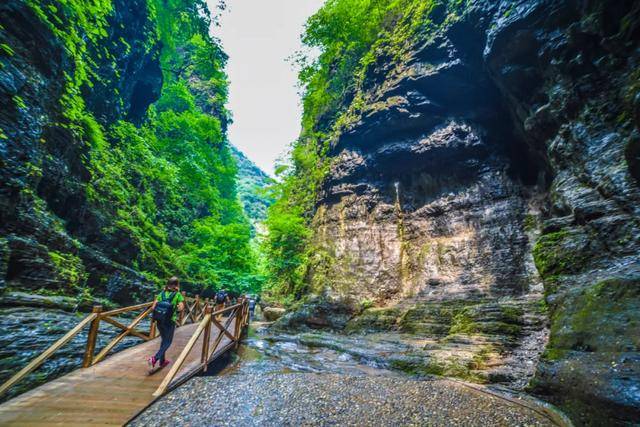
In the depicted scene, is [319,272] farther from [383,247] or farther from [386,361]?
[386,361]

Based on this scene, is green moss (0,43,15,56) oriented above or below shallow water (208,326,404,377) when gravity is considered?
above

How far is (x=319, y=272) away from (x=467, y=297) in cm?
757

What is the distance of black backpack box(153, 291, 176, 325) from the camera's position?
5.25 meters

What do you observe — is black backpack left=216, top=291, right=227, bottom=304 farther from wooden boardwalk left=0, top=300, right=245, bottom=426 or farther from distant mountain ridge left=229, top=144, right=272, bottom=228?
distant mountain ridge left=229, top=144, right=272, bottom=228

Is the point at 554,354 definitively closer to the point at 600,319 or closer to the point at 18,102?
the point at 600,319

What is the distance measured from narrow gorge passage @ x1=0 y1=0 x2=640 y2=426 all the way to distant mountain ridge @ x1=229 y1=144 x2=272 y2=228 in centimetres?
3462

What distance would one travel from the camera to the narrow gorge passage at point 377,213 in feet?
15.6

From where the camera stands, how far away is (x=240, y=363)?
7.79 meters

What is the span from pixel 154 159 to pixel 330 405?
611 inches

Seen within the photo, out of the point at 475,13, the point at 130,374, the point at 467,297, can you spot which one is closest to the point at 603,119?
the point at 467,297

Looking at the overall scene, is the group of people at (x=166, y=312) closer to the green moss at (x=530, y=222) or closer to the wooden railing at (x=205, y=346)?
the wooden railing at (x=205, y=346)

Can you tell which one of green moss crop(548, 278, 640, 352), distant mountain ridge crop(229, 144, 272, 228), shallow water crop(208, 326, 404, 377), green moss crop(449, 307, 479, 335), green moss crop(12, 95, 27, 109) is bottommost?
shallow water crop(208, 326, 404, 377)

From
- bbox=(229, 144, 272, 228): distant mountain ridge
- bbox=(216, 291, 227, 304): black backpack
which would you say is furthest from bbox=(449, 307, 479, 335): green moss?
bbox=(229, 144, 272, 228): distant mountain ridge

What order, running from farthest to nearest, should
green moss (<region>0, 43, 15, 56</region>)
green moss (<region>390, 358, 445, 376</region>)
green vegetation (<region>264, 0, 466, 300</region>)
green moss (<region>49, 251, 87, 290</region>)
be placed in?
green vegetation (<region>264, 0, 466, 300</region>), green moss (<region>49, 251, 87, 290</region>), green moss (<region>390, 358, 445, 376</region>), green moss (<region>0, 43, 15, 56</region>)
